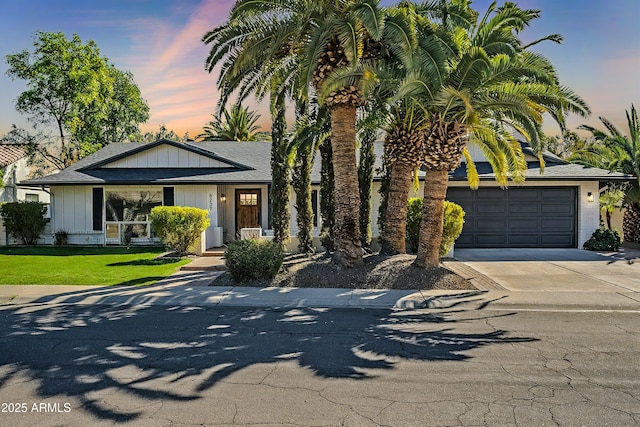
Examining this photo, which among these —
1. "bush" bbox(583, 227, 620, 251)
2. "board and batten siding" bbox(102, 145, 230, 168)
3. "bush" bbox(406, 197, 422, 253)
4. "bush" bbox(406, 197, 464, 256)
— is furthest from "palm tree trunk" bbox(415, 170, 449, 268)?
"board and batten siding" bbox(102, 145, 230, 168)

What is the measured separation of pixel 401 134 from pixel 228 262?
5.75 metres

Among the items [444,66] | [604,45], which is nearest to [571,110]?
[444,66]

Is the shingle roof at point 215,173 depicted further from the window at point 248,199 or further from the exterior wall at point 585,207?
the window at point 248,199

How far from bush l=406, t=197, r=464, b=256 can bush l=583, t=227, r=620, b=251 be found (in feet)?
20.6

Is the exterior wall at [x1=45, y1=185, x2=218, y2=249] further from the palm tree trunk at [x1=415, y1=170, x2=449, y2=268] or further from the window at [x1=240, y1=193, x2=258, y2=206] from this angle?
the palm tree trunk at [x1=415, y1=170, x2=449, y2=268]

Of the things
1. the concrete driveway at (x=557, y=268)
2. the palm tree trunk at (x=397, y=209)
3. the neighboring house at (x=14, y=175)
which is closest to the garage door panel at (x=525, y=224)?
the concrete driveway at (x=557, y=268)

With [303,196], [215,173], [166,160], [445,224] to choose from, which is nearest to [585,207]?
[445,224]

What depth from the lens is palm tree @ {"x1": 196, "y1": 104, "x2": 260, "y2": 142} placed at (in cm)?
4156

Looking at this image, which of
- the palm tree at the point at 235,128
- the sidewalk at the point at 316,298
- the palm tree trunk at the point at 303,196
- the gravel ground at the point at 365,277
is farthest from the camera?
the palm tree at the point at 235,128

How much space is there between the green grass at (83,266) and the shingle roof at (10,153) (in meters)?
11.0

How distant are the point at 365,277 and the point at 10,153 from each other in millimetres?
27165

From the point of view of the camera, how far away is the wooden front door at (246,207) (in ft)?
66.1

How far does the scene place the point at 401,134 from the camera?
12219 mm

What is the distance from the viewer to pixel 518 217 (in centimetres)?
1791
